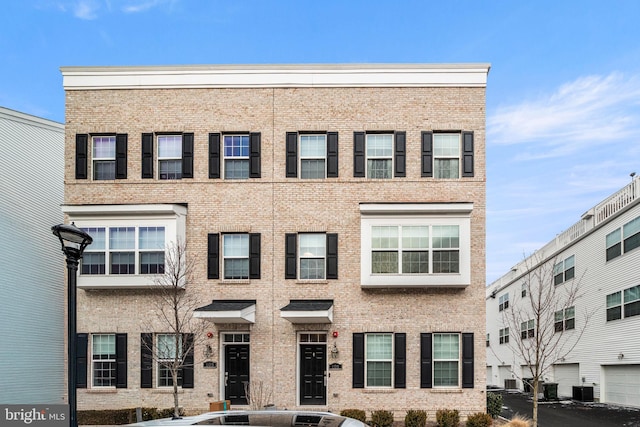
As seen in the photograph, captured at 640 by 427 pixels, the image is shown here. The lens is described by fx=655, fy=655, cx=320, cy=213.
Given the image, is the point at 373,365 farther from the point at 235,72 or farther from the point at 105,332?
the point at 235,72

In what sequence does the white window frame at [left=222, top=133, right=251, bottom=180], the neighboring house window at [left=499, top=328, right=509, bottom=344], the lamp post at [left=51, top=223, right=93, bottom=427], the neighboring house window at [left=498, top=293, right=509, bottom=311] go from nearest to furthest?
the lamp post at [left=51, top=223, right=93, bottom=427]
the white window frame at [left=222, top=133, right=251, bottom=180]
the neighboring house window at [left=499, top=328, right=509, bottom=344]
the neighboring house window at [left=498, top=293, right=509, bottom=311]

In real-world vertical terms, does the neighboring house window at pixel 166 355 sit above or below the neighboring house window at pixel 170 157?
below

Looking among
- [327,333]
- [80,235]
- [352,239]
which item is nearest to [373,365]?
[327,333]

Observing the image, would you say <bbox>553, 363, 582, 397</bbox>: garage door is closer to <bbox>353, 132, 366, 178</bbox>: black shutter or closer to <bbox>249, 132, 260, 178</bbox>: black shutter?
<bbox>353, 132, 366, 178</bbox>: black shutter

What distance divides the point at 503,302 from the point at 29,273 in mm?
40719

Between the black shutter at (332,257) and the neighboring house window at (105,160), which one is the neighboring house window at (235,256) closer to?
the black shutter at (332,257)

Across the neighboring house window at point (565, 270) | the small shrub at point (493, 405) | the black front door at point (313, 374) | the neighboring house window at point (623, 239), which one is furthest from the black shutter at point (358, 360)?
the neighboring house window at point (565, 270)

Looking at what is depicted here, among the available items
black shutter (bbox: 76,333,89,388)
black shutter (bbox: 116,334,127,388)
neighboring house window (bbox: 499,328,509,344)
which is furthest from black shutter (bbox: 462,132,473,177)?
neighboring house window (bbox: 499,328,509,344)

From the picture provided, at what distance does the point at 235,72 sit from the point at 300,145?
3.48 meters

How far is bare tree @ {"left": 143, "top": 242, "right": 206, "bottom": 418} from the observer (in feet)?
73.4

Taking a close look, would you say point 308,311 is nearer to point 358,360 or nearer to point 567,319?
point 358,360

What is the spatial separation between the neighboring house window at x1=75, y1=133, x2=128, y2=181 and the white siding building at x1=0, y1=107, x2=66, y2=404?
427 centimetres

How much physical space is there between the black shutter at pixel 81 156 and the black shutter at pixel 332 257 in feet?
30.2

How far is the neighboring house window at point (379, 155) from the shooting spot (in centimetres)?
2300
